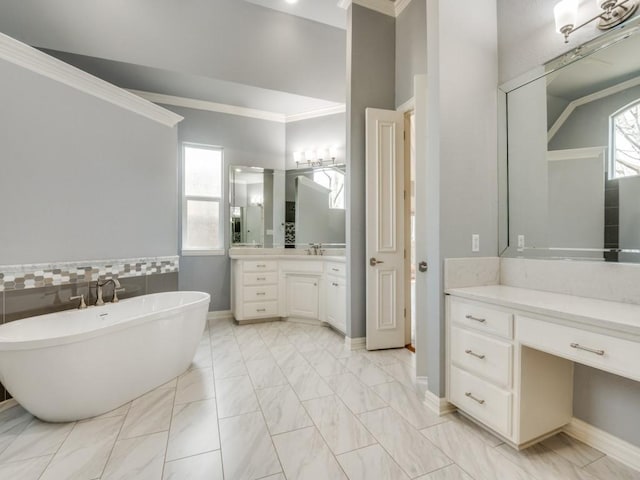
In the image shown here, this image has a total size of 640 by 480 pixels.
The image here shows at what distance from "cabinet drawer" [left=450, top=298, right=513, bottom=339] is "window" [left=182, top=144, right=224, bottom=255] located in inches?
131

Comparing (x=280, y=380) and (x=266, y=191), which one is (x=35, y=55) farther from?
(x=280, y=380)

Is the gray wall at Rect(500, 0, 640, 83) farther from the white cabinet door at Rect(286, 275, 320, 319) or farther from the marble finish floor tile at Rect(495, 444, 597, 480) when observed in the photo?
the white cabinet door at Rect(286, 275, 320, 319)

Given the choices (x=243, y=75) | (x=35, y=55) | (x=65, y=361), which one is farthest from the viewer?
(x=243, y=75)

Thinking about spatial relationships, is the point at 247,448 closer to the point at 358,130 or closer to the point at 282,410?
the point at 282,410

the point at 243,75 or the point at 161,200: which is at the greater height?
the point at 243,75

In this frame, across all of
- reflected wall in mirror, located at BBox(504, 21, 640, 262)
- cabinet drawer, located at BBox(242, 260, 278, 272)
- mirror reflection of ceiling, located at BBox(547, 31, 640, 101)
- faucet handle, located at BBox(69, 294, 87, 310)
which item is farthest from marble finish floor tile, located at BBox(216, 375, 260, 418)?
mirror reflection of ceiling, located at BBox(547, 31, 640, 101)

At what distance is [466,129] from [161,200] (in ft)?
10.5

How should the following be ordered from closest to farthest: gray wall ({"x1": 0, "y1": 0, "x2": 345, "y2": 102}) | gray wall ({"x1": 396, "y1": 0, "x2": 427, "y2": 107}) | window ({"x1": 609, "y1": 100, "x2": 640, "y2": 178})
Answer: window ({"x1": 609, "y1": 100, "x2": 640, "y2": 178})
gray wall ({"x1": 0, "y1": 0, "x2": 345, "y2": 102})
gray wall ({"x1": 396, "y1": 0, "x2": 427, "y2": 107})

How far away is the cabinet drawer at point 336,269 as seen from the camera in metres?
3.35

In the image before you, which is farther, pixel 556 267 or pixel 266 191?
pixel 266 191

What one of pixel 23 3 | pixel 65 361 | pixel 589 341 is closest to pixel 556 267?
pixel 589 341

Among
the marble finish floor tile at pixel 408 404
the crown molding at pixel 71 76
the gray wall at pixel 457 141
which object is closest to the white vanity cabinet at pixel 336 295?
the marble finish floor tile at pixel 408 404

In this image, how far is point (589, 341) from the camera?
1223 millimetres

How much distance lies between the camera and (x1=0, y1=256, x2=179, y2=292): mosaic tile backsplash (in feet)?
6.87
